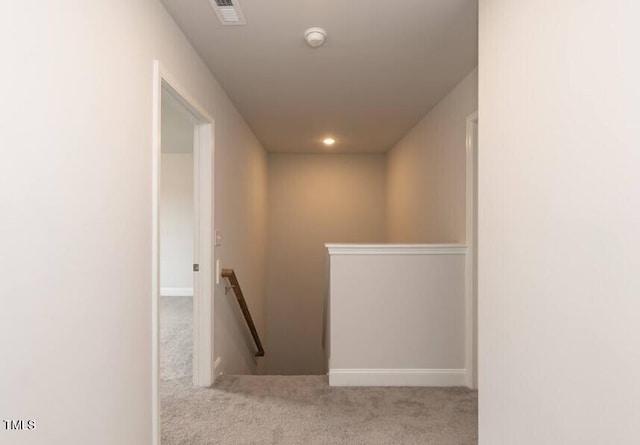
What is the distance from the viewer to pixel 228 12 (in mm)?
1988

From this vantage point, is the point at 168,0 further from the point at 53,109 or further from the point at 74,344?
the point at 74,344

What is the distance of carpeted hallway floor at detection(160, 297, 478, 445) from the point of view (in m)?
2.12

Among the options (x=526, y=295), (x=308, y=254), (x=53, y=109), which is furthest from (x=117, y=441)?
(x=308, y=254)

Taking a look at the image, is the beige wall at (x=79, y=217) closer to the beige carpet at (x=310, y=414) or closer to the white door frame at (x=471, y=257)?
the beige carpet at (x=310, y=414)

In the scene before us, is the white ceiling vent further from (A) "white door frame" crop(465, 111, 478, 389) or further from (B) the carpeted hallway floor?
(B) the carpeted hallway floor

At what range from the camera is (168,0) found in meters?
1.90

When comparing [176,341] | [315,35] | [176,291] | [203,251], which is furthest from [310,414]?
[176,291]

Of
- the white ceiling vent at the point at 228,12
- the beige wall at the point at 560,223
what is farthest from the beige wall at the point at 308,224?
the beige wall at the point at 560,223

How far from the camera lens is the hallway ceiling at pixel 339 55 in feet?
6.54

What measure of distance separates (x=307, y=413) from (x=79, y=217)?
72.9 inches

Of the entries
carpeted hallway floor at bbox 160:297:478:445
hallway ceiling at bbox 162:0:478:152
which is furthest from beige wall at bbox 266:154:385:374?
carpeted hallway floor at bbox 160:297:478:445

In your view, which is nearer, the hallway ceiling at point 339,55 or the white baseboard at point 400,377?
the hallway ceiling at point 339,55

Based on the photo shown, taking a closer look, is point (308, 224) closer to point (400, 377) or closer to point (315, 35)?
point (400, 377)

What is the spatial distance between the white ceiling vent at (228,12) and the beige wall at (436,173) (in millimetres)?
1711
